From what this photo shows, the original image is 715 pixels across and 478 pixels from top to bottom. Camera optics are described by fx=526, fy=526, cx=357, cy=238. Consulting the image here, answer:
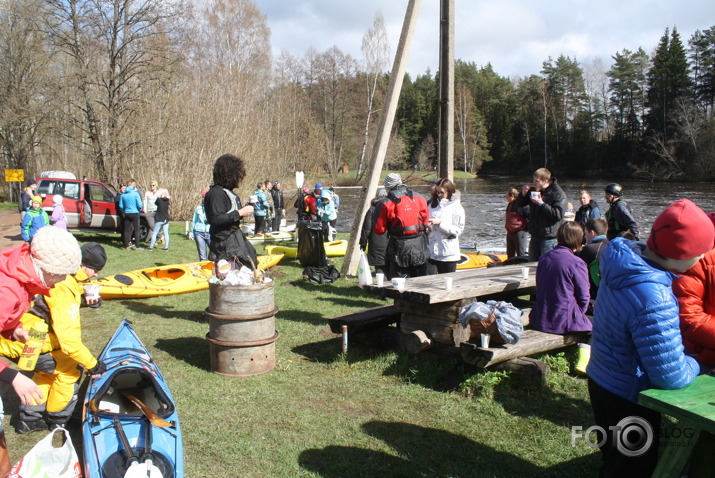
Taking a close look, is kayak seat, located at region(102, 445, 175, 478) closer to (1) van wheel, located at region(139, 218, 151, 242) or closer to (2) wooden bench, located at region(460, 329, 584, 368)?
(2) wooden bench, located at region(460, 329, 584, 368)

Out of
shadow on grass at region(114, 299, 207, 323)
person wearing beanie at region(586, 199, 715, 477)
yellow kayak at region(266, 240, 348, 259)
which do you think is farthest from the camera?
yellow kayak at region(266, 240, 348, 259)

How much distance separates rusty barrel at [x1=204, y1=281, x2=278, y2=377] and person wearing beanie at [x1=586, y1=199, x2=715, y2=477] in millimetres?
3100

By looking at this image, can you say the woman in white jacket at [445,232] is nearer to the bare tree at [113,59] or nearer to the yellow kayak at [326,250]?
the yellow kayak at [326,250]

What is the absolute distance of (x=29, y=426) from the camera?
4090mm

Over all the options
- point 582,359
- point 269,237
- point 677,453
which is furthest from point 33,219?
point 677,453

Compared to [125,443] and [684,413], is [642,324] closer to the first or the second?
[684,413]

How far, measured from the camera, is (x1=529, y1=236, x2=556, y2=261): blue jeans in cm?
766

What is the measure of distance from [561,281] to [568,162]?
2367 inches

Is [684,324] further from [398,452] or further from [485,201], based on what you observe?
[485,201]

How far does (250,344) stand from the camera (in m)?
4.99

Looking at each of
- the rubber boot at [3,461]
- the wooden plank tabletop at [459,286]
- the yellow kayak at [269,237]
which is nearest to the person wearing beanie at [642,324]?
the wooden plank tabletop at [459,286]

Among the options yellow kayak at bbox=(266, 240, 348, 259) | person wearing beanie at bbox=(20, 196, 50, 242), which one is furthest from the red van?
yellow kayak at bbox=(266, 240, 348, 259)

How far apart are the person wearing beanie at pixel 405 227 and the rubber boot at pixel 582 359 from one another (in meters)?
2.21

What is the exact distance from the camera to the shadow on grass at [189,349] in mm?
5533
